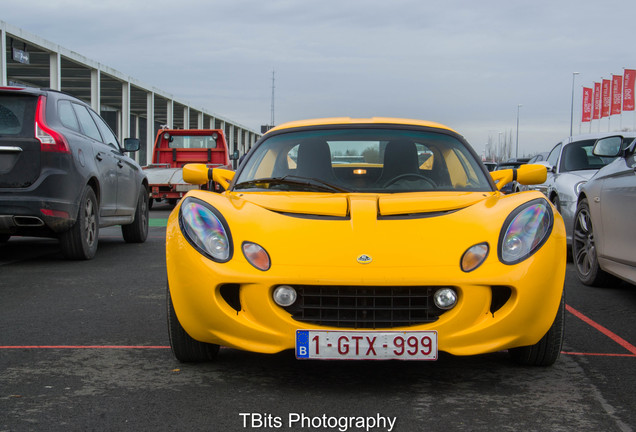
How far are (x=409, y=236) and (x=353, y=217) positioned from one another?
0.29 metres

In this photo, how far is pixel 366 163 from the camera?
5.20 metres

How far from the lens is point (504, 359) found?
4.21m

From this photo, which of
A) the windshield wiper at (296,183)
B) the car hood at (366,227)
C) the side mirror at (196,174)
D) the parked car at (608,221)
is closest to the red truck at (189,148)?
the parked car at (608,221)

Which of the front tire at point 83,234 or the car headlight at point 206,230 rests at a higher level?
the car headlight at point 206,230

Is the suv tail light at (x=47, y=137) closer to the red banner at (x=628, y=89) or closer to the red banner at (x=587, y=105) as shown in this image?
the red banner at (x=628, y=89)

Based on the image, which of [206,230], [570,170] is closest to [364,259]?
[206,230]

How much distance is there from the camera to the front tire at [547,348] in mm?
3887

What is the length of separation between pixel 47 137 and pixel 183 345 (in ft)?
14.7

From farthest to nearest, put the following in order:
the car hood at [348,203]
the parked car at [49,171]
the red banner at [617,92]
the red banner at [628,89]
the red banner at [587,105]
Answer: the red banner at [587,105] → the red banner at [617,92] → the red banner at [628,89] → the parked car at [49,171] → the car hood at [348,203]

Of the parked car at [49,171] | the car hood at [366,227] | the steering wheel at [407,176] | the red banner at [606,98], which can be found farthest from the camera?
the red banner at [606,98]

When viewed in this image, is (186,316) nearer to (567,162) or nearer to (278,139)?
(278,139)

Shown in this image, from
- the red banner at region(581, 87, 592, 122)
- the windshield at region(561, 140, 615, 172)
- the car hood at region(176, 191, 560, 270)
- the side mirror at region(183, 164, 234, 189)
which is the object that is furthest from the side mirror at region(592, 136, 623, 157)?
the red banner at region(581, 87, 592, 122)

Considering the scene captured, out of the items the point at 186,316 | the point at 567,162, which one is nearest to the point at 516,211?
the point at 186,316

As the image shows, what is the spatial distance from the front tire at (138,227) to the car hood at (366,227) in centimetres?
677
